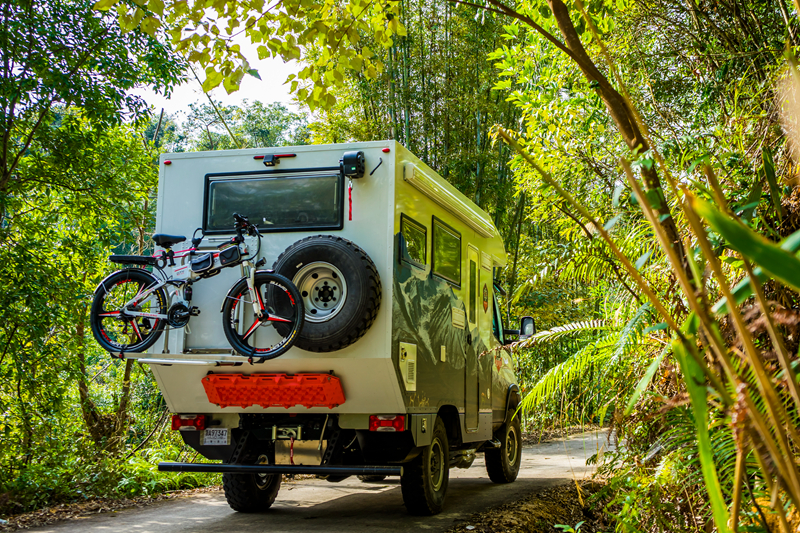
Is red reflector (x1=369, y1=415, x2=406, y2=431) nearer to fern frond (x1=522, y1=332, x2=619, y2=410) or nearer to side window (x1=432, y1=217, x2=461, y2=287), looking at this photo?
side window (x1=432, y1=217, x2=461, y2=287)

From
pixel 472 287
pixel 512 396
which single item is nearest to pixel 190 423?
pixel 472 287

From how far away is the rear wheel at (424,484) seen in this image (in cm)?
630

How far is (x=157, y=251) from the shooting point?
6234 mm

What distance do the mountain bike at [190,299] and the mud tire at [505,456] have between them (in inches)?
158

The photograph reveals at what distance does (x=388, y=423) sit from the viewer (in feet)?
19.5

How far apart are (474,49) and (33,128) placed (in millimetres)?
8482

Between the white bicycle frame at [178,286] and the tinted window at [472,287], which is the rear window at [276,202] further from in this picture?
the tinted window at [472,287]

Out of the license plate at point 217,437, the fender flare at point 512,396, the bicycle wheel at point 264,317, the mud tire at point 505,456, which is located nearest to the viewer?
the bicycle wheel at point 264,317

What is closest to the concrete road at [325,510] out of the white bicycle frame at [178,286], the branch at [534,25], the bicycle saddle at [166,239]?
the white bicycle frame at [178,286]

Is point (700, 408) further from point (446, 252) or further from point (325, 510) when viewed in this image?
point (325, 510)

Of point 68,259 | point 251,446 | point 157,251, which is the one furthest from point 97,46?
point 251,446

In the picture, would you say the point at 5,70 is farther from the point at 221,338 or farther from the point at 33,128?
the point at 221,338

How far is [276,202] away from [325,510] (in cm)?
302

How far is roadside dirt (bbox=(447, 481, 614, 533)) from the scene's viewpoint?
18.3ft
